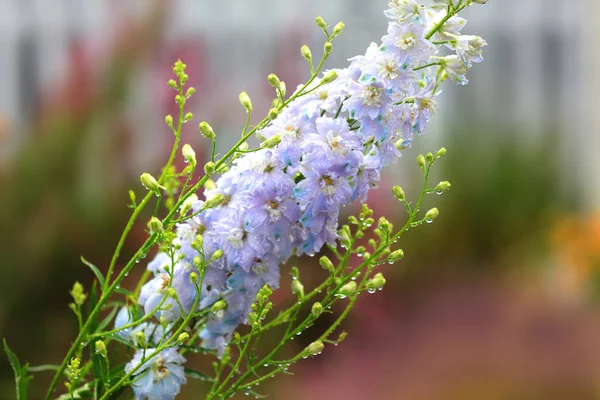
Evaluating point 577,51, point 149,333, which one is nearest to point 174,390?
point 149,333

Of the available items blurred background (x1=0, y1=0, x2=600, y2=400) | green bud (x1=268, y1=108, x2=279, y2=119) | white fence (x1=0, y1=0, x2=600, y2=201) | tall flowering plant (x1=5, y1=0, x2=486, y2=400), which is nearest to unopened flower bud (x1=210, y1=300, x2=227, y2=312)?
tall flowering plant (x1=5, y1=0, x2=486, y2=400)

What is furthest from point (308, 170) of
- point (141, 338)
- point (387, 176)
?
point (387, 176)

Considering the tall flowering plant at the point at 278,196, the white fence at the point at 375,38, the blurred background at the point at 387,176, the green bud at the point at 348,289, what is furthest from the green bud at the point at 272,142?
the white fence at the point at 375,38

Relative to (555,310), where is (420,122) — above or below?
below

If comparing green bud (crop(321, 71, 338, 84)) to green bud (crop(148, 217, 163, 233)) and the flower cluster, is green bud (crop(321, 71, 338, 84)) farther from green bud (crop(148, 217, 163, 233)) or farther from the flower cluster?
green bud (crop(148, 217, 163, 233))

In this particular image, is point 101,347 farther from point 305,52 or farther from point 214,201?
point 305,52

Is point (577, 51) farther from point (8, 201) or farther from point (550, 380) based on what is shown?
point (8, 201)
